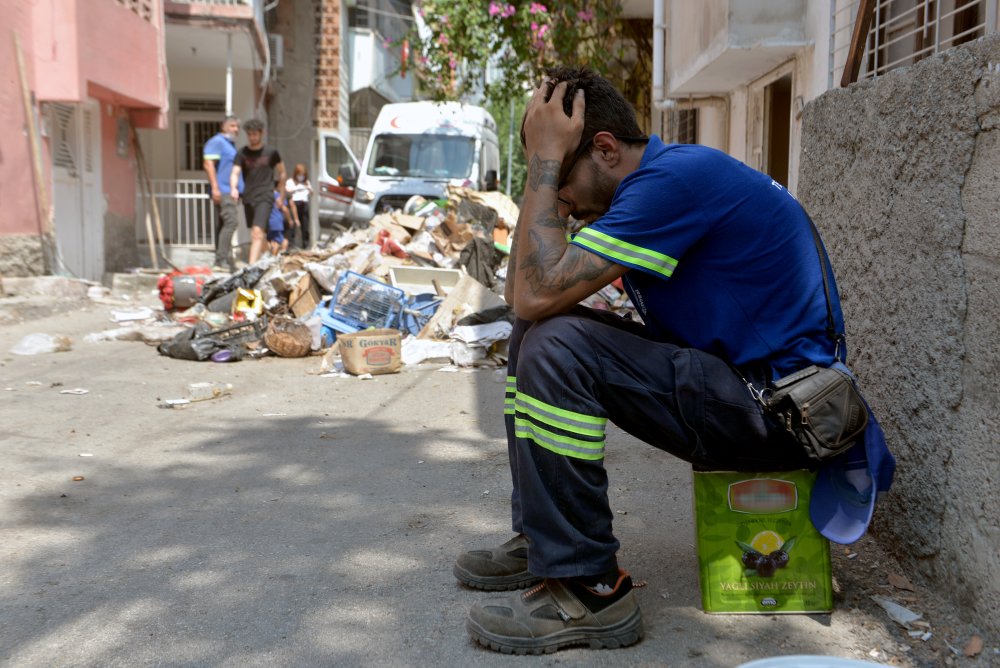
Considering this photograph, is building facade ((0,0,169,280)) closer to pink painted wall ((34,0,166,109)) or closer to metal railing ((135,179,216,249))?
pink painted wall ((34,0,166,109))

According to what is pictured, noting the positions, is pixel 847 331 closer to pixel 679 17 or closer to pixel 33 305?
pixel 679 17

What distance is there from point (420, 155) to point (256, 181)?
4.85 metres

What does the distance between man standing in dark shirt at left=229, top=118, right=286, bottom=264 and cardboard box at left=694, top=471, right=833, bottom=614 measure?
407 inches

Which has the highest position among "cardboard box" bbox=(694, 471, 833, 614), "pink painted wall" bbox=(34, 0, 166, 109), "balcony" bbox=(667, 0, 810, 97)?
"pink painted wall" bbox=(34, 0, 166, 109)

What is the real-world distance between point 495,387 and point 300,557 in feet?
11.7

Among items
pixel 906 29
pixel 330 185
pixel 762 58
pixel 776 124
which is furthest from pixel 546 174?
pixel 330 185

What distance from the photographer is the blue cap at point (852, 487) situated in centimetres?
244

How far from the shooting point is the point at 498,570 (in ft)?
9.14

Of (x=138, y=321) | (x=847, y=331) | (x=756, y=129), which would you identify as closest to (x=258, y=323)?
(x=138, y=321)

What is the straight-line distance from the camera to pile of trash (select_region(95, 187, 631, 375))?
24.5 ft

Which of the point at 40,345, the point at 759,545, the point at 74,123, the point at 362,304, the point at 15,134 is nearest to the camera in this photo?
the point at 759,545

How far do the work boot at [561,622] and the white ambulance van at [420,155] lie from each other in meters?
13.9

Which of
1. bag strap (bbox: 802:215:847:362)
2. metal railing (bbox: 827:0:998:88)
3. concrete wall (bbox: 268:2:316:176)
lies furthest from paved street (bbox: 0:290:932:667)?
concrete wall (bbox: 268:2:316:176)

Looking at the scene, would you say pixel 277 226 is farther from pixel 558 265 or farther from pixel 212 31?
pixel 558 265
